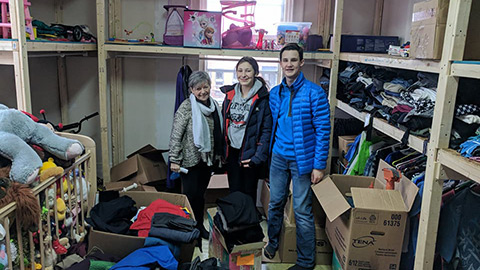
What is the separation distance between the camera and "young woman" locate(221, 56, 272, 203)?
2.52 metres

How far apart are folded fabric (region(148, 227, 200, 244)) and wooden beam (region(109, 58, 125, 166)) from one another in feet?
6.90

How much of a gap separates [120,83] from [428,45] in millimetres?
2852

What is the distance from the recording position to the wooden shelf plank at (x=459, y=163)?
1.52 meters

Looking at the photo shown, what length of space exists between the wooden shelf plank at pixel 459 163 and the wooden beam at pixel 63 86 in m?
3.36

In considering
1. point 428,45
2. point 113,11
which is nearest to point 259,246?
point 428,45

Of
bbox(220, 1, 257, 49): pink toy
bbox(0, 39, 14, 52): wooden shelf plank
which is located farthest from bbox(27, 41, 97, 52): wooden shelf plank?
bbox(220, 1, 257, 49): pink toy

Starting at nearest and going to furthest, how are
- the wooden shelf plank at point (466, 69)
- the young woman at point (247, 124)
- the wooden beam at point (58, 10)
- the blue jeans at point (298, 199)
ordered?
the wooden shelf plank at point (466, 69) < the blue jeans at point (298, 199) < the young woman at point (247, 124) < the wooden beam at point (58, 10)

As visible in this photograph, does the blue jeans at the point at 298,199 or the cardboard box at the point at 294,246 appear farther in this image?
the cardboard box at the point at 294,246

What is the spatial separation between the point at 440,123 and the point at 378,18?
2.29m

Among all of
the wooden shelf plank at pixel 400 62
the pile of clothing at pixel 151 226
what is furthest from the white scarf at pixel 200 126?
the wooden shelf plank at pixel 400 62

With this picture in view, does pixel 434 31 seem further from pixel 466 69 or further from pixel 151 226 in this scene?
pixel 151 226

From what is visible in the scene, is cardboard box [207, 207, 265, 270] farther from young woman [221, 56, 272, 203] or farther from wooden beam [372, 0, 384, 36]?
wooden beam [372, 0, 384, 36]

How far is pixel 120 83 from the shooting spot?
12.3ft

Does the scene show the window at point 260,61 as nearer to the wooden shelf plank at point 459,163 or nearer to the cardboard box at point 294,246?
the cardboard box at point 294,246
